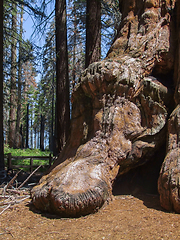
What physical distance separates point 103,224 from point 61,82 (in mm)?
6784

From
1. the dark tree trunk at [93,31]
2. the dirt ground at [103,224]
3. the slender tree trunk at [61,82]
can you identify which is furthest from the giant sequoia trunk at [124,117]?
the slender tree trunk at [61,82]

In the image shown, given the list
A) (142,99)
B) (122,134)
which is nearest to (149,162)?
(122,134)

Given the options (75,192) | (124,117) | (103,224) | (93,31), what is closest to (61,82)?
(93,31)

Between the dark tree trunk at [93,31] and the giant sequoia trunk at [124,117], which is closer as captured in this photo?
the giant sequoia trunk at [124,117]

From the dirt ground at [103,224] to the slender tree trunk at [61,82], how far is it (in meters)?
4.78

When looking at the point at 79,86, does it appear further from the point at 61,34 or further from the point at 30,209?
the point at 61,34

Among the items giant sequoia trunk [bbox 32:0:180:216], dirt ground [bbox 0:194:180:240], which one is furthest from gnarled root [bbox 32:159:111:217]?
dirt ground [bbox 0:194:180:240]

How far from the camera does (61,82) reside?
934cm

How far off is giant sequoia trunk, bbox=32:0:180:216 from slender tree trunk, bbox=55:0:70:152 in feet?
10.2

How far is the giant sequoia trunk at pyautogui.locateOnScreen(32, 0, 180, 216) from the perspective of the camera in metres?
4.01

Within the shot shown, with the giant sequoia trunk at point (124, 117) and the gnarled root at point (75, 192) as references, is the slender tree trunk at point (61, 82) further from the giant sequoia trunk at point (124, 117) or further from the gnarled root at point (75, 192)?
the gnarled root at point (75, 192)

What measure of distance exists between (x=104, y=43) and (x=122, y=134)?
27.6ft

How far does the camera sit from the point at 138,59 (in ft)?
17.4

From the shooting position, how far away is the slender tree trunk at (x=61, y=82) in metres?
9.06
